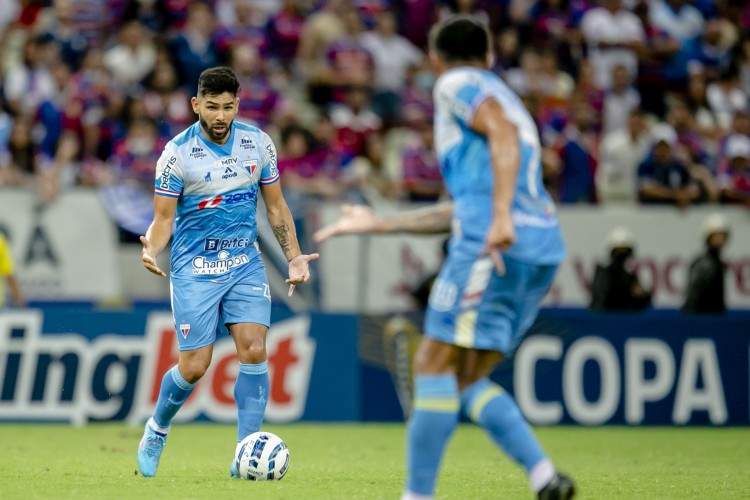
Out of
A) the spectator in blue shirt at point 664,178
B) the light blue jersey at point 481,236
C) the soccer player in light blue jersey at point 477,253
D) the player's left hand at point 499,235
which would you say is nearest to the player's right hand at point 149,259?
the soccer player in light blue jersey at point 477,253

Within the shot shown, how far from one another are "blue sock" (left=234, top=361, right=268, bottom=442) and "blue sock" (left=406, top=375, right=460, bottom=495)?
2634 mm

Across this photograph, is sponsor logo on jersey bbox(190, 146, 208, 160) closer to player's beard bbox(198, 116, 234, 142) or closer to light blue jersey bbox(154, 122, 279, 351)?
light blue jersey bbox(154, 122, 279, 351)

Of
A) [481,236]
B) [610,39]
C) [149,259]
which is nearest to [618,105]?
[610,39]

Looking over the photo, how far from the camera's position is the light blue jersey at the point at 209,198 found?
28.0 feet

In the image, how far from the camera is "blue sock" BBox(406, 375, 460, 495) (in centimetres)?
608

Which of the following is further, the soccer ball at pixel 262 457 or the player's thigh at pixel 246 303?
the player's thigh at pixel 246 303

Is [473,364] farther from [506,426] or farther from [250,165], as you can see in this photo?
[250,165]

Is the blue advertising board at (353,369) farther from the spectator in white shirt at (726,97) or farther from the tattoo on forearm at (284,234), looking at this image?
the spectator in white shirt at (726,97)

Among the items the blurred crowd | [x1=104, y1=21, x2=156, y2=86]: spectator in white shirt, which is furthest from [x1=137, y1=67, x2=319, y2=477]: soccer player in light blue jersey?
[x1=104, y1=21, x2=156, y2=86]: spectator in white shirt

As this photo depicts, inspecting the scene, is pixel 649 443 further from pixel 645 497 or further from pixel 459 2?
pixel 459 2

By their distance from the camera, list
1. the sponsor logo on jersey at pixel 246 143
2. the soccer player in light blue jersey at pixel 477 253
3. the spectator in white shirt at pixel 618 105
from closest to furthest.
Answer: the soccer player in light blue jersey at pixel 477 253
the sponsor logo on jersey at pixel 246 143
the spectator in white shirt at pixel 618 105

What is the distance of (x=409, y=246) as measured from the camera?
650 inches

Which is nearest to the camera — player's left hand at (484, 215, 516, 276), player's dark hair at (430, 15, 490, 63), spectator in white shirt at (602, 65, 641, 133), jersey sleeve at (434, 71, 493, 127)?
player's left hand at (484, 215, 516, 276)

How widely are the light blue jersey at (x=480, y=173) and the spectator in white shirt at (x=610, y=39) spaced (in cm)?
1448
